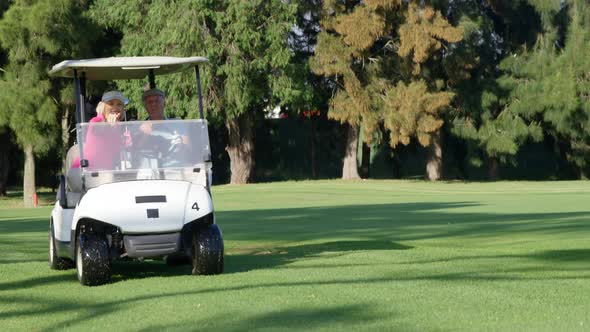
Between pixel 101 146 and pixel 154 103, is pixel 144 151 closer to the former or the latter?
pixel 101 146

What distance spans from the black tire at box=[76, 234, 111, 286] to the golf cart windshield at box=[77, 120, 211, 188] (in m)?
0.66

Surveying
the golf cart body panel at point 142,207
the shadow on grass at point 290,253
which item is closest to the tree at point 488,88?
the shadow on grass at point 290,253

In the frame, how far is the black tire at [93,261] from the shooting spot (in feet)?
33.8

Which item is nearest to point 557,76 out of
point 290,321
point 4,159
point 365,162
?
point 365,162

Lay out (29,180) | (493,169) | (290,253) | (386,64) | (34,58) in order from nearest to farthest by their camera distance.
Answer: (290,253) < (34,58) < (29,180) < (386,64) < (493,169)

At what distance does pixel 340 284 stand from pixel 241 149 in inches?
1514

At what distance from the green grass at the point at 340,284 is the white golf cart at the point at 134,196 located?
27cm

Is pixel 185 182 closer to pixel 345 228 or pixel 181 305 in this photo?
pixel 181 305

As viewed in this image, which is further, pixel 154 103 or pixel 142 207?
pixel 154 103

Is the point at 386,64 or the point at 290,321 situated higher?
the point at 386,64

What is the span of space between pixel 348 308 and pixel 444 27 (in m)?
39.1

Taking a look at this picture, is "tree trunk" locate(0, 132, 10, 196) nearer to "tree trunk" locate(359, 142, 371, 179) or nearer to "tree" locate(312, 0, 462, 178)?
"tree" locate(312, 0, 462, 178)

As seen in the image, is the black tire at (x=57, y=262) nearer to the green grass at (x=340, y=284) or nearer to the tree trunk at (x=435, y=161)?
the green grass at (x=340, y=284)

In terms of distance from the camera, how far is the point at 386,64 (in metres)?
48.3
